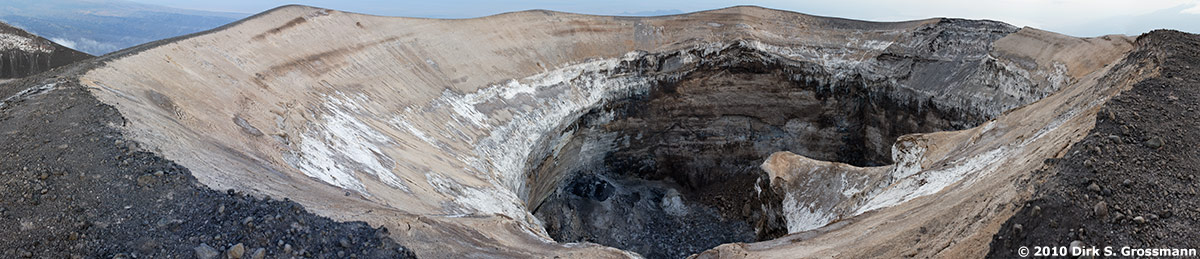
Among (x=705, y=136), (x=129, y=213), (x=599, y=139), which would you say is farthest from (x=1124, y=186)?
(x=705, y=136)

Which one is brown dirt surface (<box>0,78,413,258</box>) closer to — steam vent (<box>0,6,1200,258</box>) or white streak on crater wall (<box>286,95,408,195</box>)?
steam vent (<box>0,6,1200,258</box>)

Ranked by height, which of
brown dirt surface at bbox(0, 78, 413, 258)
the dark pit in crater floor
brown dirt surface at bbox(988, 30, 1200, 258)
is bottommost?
the dark pit in crater floor

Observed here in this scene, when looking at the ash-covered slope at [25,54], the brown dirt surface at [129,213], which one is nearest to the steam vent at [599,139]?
the brown dirt surface at [129,213]

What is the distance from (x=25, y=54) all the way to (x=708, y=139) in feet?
69.8

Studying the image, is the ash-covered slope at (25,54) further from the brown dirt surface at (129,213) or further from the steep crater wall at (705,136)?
the steep crater wall at (705,136)

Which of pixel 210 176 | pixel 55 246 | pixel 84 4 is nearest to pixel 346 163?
pixel 210 176

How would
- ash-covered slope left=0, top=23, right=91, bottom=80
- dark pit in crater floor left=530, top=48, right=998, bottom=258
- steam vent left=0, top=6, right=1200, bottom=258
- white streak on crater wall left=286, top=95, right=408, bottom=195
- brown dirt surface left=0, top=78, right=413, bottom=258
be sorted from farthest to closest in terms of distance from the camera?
dark pit in crater floor left=530, top=48, right=998, bottom=258
ash-covered slope left=0, top=23, right=91, bottom=80
white streak on crater wall left=286, top=95, right=408, bottom=195
steam vent left=0, top=6, right=1200, bottom=258
brown dirt surface left=0, top=78, right=413, bottom=258

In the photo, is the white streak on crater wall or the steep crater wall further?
the steep crater wall

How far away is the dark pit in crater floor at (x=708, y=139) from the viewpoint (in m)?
20.7

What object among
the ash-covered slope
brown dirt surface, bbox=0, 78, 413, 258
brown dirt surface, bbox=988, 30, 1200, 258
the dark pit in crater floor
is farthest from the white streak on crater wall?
the ash-covered slope

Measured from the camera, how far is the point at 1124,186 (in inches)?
263

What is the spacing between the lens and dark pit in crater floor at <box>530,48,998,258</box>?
20.7 metres

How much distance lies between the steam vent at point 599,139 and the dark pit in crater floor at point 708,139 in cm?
9

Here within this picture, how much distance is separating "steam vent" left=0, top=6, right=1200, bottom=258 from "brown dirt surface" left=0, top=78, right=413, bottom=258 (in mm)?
27
